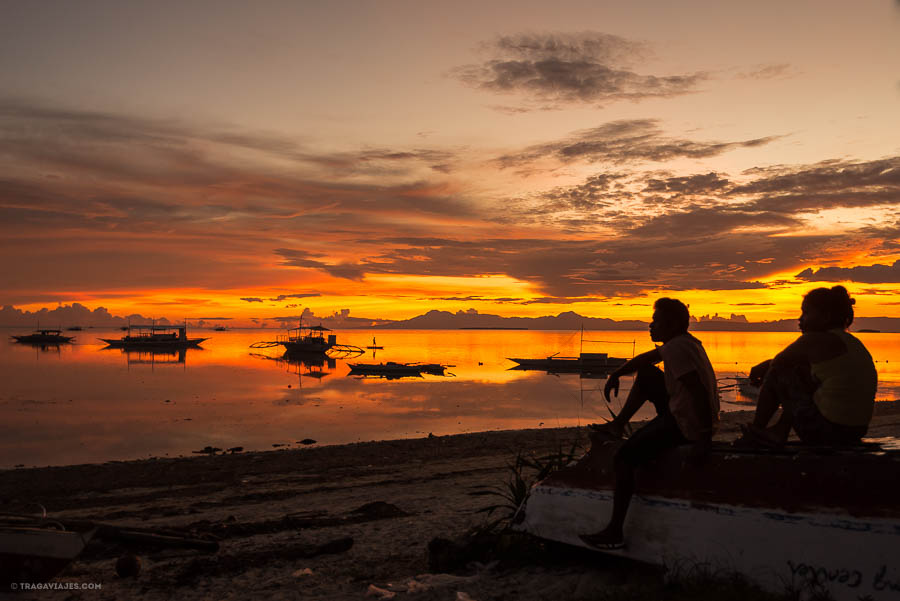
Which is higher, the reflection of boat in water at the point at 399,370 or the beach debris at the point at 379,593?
the reflection of boat in water at the point at 399,370

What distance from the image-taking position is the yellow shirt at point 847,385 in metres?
5.09

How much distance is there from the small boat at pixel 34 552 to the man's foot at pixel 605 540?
16.1ft

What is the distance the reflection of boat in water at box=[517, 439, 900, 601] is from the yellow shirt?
29 centimetres

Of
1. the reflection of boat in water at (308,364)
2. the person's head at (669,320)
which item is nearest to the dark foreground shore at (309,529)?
the person's head at (669,320)

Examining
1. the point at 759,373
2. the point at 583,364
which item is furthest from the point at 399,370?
the point at 759,373

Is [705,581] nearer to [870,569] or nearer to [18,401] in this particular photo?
[870,569]

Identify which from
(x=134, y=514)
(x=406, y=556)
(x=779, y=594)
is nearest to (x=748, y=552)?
(x=779, y=594)

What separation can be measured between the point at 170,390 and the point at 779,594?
5420 cm

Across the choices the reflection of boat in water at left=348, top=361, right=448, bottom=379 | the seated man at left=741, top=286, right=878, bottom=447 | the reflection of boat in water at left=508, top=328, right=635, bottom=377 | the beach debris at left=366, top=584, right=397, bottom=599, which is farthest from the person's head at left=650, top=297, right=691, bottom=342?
the reflection of boat in water at left=508, top=328, right=635, bottom=377

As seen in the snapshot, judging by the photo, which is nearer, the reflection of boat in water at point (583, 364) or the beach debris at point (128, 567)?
the beach debris at point (128, 567)

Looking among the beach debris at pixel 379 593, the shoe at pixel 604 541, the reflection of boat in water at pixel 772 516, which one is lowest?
the beach debris at pixel 379 593

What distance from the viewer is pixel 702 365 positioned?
5.29m

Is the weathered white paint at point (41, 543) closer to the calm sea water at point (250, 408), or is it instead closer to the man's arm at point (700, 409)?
the man's arm at point (700, 409)

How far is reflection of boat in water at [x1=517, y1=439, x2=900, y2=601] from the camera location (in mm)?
4621
